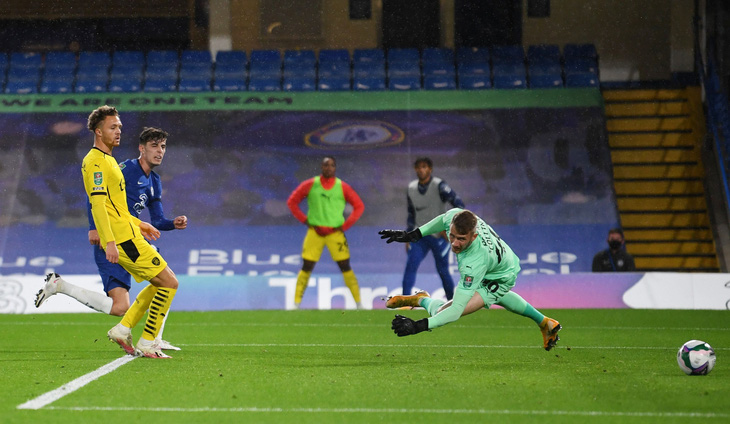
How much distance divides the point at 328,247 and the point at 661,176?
873 cm

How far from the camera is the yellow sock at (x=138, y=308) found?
719 cm

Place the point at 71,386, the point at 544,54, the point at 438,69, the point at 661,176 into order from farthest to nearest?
the point at 544,54, the point at 438,69, the point at 661,176, the point at 71,386

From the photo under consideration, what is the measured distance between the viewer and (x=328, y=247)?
13.3 metres

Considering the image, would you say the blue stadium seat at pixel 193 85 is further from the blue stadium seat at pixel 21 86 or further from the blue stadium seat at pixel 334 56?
the blue stadium seat at pixel 21 86

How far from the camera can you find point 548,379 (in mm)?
6055

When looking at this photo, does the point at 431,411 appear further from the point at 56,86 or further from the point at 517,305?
the point at 56,86

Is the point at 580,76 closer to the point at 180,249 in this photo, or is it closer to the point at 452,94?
the point at 452,94

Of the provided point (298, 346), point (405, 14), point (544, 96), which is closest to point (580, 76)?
point (544, 96)

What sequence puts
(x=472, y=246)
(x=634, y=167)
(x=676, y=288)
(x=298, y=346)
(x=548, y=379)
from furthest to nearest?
(x=634, y=167), (x=676, y=288), (x=298, y=346), (x=472, y=246), (x=548, y=379)

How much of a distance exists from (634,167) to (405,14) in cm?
620

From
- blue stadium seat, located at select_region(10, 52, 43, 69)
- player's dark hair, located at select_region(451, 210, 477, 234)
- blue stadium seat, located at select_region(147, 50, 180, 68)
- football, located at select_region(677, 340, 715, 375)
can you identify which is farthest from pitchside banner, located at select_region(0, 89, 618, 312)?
football, located at select_region(677, 340, 715, 375)

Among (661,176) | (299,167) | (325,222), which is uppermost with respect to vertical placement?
(299,167)

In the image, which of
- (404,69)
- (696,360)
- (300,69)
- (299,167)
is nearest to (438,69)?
(404,69)

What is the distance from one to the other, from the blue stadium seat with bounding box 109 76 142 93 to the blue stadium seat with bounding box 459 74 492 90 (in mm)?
6744
